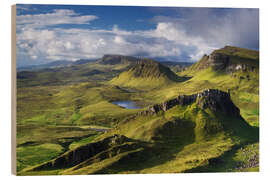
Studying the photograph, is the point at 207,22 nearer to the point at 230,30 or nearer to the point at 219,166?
the point at 230,30

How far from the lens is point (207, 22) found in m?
25.9

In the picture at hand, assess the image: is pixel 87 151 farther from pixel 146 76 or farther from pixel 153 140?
pixel 146 76

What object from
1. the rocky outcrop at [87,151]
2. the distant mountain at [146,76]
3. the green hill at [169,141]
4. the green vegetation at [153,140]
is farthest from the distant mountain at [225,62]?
the rocky outcrop at [87,151]

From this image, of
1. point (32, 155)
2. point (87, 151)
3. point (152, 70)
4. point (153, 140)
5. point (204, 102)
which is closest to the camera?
point (32, 155)

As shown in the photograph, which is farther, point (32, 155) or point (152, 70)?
point (152, 70)

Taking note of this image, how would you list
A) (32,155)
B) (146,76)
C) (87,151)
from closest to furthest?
1. (32,155)
2. (87,151)
3. (146,76)

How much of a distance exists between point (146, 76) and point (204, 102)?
2861cm

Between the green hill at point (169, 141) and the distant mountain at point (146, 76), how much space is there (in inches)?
474

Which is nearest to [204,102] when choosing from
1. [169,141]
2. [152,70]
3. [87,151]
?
[169,141]

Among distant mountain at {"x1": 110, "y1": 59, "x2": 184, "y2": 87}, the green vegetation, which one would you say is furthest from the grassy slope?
distant mountain at {"x1": 110, "y1": 59, "x2": 184, "y2": 87}

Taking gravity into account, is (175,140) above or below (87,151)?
above

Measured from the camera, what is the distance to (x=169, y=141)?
83.0 ft

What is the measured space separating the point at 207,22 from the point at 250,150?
11.4 metres

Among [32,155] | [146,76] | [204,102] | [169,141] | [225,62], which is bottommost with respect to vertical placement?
[32,155]
